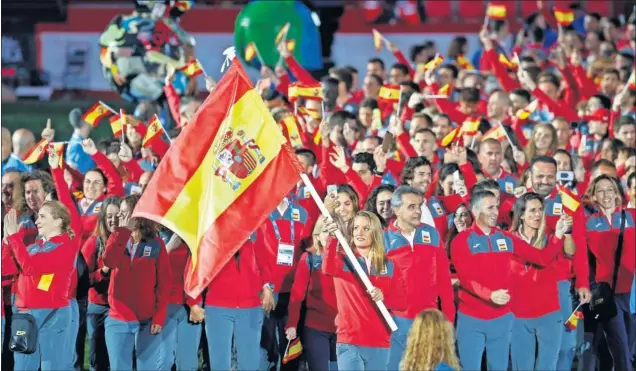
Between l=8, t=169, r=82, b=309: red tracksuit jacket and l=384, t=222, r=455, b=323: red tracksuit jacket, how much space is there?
2.29 metres

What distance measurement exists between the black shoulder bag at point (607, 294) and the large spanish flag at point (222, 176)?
119 inches

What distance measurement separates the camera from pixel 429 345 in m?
9.28

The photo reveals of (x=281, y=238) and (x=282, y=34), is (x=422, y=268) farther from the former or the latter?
(x=282, y=34)

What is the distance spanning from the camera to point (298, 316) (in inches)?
497

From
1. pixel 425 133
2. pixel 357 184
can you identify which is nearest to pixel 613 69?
pixel 425 133

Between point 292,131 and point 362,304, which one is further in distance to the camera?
point 292,131

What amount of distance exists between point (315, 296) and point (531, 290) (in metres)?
1.55

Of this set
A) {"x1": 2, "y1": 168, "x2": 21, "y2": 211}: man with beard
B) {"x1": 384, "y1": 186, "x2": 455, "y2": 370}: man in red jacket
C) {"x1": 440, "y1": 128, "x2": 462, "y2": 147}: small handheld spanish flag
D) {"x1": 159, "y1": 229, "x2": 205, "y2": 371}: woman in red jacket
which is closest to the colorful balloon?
{"x1": 440, "y1": 128, "x2": 462, "y2": 147}: small handheld spanish flag

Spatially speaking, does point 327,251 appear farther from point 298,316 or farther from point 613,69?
point 613,69

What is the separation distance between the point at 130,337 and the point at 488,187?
2.79 m

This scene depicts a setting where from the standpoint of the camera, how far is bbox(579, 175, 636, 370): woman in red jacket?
523 inches

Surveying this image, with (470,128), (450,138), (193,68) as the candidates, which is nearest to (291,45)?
(193,68)

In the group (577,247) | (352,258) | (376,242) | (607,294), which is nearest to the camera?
(352,258)

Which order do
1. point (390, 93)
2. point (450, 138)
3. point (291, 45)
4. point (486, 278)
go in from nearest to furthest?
point (486, 278) < point (450, 138) < point (390, 93) < point (291, 45)
